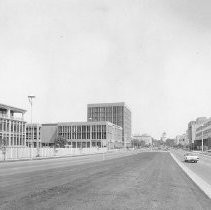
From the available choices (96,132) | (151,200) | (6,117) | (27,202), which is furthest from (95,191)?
(96,132)

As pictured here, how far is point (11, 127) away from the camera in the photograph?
343 ft

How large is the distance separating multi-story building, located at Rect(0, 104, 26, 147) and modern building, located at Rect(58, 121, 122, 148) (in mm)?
55962

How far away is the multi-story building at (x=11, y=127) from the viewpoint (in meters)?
100

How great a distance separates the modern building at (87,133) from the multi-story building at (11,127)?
56.0 meters

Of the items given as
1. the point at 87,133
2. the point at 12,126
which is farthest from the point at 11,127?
the point at 87,133

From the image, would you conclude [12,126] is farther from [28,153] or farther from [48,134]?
[48,134]

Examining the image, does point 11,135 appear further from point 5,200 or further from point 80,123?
point 5,200

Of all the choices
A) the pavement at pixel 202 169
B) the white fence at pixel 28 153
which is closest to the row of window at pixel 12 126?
the white fence at pixel 28 153

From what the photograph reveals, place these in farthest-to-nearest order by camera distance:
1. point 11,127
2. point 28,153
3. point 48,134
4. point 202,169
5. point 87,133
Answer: point 48,134, point 87,133, point 11,127, point 28,153, point 202,169

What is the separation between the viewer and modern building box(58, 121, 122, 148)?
168 m

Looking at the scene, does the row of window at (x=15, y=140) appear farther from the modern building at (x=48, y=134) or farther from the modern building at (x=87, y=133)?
the modern building at (x=48, y=134)

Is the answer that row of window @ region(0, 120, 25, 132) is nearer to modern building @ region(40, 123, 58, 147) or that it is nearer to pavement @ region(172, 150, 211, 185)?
pavement @ region(172, 150, 211, 185)

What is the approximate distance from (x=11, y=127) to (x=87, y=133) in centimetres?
6975

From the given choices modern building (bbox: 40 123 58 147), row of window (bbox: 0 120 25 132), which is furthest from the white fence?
modern building (bbox: 40 123 58 147)
